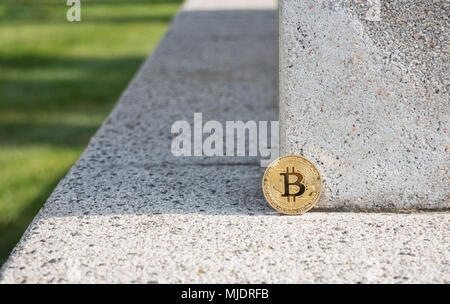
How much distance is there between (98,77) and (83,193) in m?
4.28

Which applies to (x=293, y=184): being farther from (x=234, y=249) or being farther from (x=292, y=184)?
(x=234, y=249)

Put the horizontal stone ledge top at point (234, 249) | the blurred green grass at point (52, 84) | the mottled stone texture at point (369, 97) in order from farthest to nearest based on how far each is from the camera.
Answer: the blurred green grass at point (52, 84) → the mottled stone texture at point (369, 97) → the horizontal stone ledge top at point (234, 249)

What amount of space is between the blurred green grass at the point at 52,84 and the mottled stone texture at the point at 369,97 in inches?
69.1

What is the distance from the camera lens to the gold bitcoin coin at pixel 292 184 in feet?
9.58

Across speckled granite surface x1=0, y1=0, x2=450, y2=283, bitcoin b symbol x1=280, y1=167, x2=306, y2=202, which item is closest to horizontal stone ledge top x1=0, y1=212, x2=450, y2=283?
speckled granite surface x1=0, y1=0, x2=450, y2=283

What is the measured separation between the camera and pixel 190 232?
2764 mm

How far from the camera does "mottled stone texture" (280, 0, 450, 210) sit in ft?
9.30

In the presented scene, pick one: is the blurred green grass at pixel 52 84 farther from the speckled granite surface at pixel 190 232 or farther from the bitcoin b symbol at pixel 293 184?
the bitcoin b symbol at pixel 293 184

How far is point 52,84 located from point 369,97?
4.78 meters

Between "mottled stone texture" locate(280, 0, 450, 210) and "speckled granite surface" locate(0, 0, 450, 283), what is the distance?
176mm

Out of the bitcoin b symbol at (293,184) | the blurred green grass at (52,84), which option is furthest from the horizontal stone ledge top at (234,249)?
the blurred green grass at (52,84)

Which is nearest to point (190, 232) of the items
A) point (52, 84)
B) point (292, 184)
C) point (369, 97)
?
point (292, 184)

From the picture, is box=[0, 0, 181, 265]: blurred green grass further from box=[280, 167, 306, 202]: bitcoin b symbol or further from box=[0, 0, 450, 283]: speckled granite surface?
box=[280, 167, 306, 202]: bitcoin b symbol
